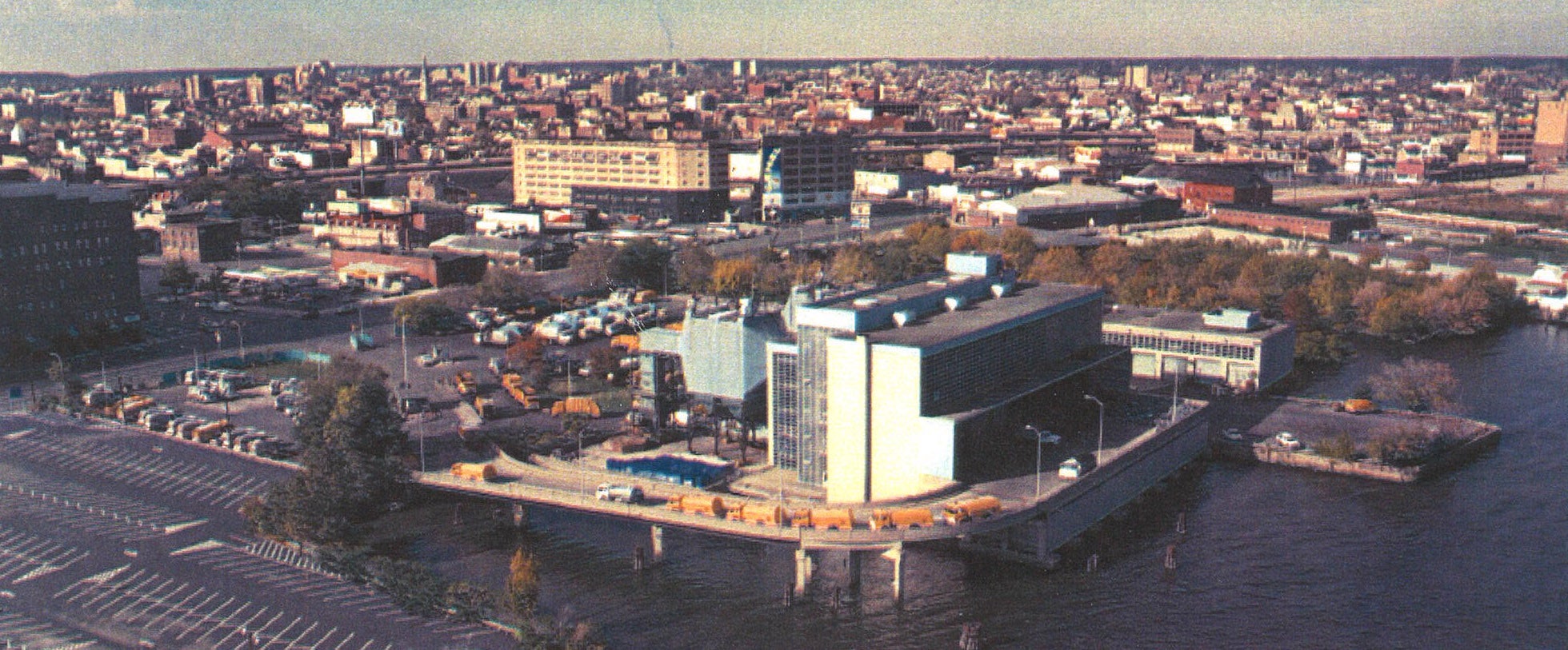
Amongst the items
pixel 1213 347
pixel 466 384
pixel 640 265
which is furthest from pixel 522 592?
pixel 640 265

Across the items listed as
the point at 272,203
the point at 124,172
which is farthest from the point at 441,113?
the point at 272,203

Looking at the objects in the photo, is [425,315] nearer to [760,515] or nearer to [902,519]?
[760,515]

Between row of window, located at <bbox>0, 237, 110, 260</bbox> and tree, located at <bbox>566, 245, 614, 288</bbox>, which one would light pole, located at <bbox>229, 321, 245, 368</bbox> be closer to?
row of window, located at <bbox>0, 237, 110, 260</bbox>

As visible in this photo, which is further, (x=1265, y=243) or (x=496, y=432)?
(x=1265, y=243)

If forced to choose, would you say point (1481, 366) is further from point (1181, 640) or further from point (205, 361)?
point (205, 361)

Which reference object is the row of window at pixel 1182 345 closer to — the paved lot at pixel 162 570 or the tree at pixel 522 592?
the tree at pixel 522 592
